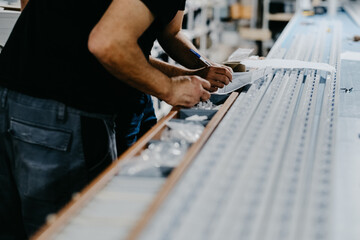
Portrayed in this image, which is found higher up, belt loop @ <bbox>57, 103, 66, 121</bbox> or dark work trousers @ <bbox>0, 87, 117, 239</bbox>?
belt loop @ <bbox>57, 103, 66, 121</bbox>

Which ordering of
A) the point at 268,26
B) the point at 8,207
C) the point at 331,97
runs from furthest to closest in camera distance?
the point at 268,26, the point at 8,207, the point at 331,97

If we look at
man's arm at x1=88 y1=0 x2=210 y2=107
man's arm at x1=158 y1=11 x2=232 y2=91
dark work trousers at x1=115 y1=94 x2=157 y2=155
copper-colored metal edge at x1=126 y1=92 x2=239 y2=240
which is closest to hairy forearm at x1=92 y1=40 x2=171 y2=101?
man's arm at x1=88 y1=0 x2=210 y2=107

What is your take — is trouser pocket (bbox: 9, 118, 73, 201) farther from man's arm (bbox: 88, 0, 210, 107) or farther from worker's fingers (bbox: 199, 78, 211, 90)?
worker's fingers (bbox: 199, 78, 211, 90)

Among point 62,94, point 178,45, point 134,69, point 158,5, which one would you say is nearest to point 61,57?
point 62,94

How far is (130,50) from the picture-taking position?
3.73ft

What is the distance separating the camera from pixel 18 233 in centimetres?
173

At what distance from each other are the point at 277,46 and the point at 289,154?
188 centimetres

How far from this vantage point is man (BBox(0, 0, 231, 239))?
1250 mm

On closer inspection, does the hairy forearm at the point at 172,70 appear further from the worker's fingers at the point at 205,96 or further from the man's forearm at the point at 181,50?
the worker's fingers at the point at 205,96

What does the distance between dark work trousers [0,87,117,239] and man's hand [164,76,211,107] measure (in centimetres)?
26

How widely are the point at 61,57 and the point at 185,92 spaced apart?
42 cm

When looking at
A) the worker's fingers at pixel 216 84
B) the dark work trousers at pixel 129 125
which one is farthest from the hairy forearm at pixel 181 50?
the worker's fingers at pixel 216 84

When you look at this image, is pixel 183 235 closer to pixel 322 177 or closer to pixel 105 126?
pixel 322 177

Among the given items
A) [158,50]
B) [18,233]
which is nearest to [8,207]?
[18,233]
